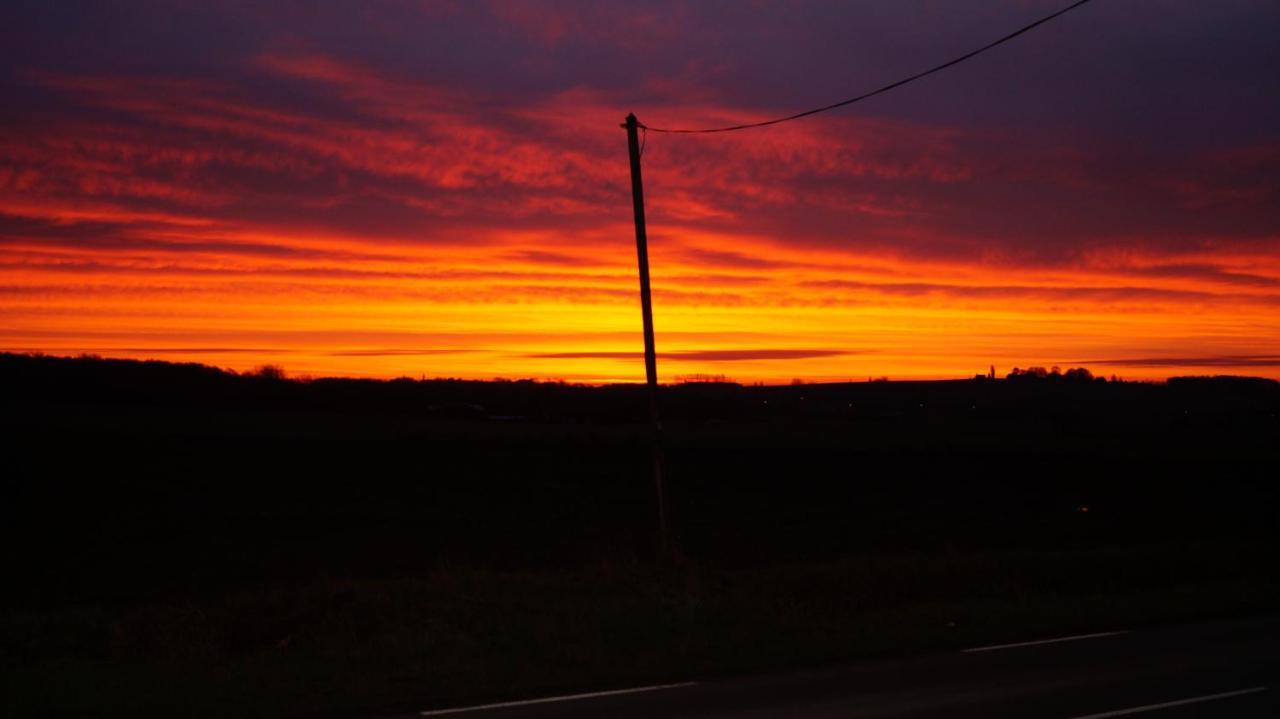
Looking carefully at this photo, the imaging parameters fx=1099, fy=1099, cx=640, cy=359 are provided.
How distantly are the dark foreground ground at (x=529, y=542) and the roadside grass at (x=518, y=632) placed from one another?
0.06m

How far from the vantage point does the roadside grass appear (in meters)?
11.0

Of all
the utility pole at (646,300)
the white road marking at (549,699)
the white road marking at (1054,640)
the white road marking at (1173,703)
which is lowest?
the white road marking at (1054,640)

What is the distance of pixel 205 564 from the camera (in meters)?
29.8

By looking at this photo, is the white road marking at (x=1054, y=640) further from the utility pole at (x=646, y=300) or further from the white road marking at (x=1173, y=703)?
the utility pole at (x=646, y=300)

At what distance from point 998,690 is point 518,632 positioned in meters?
5.90

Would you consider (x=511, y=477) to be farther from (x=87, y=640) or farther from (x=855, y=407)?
(x=855, y=407)

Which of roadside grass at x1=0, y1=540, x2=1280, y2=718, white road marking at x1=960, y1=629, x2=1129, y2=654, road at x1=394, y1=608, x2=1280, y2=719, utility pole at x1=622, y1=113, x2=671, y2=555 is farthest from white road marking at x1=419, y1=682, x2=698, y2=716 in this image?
utility pole at x1=622, y1=113, x2=671, y2=555

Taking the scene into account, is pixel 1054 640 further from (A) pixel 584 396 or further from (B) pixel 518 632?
(A) pixel 584 396

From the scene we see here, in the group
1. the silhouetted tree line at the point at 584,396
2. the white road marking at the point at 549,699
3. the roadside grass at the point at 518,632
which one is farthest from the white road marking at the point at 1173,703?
the silhouetted tree line at the point at 584,396

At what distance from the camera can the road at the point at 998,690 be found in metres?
9.88

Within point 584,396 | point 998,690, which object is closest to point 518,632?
point 998,690

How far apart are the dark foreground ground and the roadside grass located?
2.4 inches

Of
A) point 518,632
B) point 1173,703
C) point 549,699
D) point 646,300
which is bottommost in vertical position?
point 1173,703

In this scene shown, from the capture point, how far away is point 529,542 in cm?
3359
